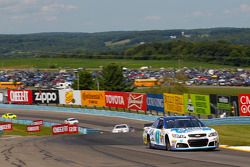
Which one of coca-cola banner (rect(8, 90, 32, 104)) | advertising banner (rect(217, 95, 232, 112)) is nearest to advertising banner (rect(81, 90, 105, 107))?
coca-cola banner (rect(8, 90, 32, 104))

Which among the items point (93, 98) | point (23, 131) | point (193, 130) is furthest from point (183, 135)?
point (93, 98)

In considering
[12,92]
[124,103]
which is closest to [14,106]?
[12,92]

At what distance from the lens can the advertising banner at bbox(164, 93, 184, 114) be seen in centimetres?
5600

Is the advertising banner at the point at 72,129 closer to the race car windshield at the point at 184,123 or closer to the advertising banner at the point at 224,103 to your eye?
the advertising banner at the point at 224,103

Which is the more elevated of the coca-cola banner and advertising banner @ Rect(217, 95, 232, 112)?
advertising banner @ Rect(217, 95, 232, 112)

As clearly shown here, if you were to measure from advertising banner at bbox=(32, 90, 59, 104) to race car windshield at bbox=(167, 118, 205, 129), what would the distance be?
224 feet

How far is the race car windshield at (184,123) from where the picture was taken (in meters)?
20.4

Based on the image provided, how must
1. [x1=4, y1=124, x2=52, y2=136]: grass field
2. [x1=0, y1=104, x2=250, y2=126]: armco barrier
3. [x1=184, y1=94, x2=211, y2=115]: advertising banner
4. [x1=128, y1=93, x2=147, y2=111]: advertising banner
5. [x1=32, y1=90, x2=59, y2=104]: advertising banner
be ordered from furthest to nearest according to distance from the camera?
[x1=32, y1=90, x2=59, y2=104]: advertising banner → [x1=128, y1=93, x2=147, y2=111]: advertising banner → [x1=4, y1=124, x2=52, y2=136]: grass field → [x1=184, y1=94, x2=211, y2=115]: advertising banner → [x1=0, y1=104, x2=250, y2=126]: armco barrier

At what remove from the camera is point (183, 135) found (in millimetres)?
19469

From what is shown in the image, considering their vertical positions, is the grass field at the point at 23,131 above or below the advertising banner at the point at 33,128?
below

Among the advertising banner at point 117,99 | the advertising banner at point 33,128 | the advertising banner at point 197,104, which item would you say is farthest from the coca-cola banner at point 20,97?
the advertising banner at point 197,104

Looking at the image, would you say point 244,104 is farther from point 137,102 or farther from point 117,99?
point 117,99

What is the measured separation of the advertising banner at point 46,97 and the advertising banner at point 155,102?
1040 inches

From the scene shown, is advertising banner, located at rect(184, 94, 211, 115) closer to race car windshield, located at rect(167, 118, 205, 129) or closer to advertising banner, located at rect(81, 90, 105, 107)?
advertising banner, located at rect(81, 90, 105, 107)
